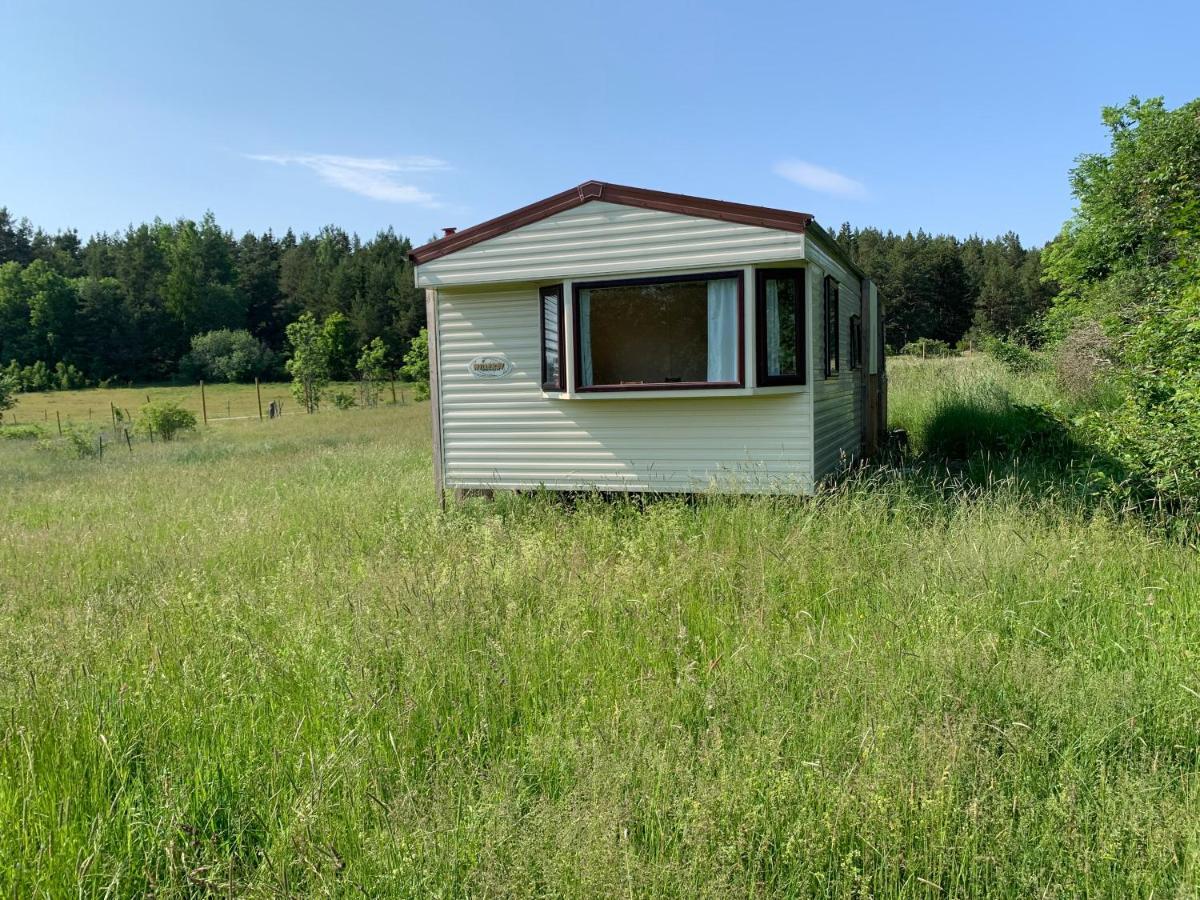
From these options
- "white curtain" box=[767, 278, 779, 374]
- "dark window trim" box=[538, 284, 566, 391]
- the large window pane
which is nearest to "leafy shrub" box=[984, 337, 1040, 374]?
the large window pane

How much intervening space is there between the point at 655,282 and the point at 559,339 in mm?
1061

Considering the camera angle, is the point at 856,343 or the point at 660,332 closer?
the point at 660,332

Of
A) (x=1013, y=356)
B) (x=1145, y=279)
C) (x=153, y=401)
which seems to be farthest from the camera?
Result: (x=153, y=401)

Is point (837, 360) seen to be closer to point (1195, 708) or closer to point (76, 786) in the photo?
point (1195, 708)

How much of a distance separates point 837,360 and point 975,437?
3.41 m

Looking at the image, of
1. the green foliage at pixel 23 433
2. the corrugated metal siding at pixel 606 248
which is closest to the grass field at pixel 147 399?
the green foliage at pixel 23 433

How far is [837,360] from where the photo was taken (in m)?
8.45

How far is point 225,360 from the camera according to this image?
56719 mm

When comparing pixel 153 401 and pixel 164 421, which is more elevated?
pixel 153 401

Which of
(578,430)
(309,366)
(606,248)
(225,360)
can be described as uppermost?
(225,360)

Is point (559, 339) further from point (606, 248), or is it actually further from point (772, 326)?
point (772, 326)

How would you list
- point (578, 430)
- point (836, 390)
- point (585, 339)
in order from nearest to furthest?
point (585, 339), point (578, 430), point (836, 390)

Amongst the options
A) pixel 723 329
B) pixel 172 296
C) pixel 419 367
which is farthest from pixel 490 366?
pixel 172 296

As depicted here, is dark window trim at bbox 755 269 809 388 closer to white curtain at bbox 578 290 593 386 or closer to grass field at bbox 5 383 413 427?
white curtain at bbox 578 290 593 386
